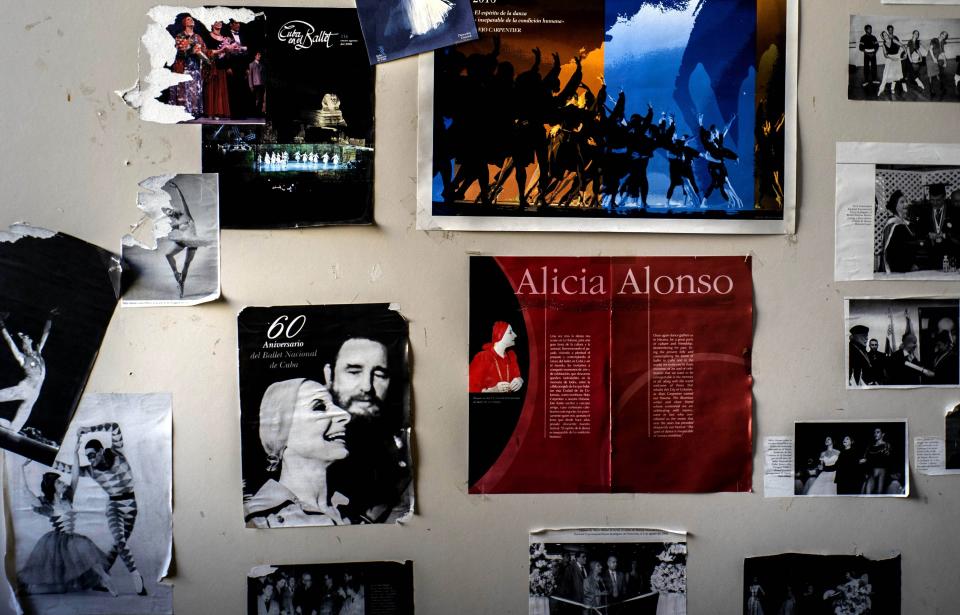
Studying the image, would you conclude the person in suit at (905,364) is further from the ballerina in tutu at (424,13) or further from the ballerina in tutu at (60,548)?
the ballerina in tutu at (60,548)

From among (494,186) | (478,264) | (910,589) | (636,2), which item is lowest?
(910,589)

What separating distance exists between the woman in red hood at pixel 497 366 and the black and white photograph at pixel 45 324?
497mm

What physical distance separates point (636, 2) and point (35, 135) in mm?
825

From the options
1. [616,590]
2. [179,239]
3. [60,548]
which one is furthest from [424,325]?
[60,548]

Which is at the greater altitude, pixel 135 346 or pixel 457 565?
pixel 135 346

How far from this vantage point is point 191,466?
92 centimetres

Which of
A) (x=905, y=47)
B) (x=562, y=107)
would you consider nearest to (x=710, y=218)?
(x=562, y=107)

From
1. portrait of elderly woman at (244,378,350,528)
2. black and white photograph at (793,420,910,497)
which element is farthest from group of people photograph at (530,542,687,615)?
portrait of elderly woman at (244,378,350,528)

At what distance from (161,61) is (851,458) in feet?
3.57

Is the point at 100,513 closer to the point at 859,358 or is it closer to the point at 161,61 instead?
the point at 161,61

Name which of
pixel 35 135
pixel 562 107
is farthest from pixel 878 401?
pixel 35 135

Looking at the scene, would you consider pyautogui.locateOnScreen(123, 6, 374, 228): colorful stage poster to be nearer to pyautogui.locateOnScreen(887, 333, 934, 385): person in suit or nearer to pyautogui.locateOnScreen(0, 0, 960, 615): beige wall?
pyautogui.locateOnScreen(0, 0, 960, 615): beige wall

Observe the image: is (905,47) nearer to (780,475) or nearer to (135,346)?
(780,475)

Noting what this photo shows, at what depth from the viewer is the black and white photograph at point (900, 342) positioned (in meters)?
0.94
